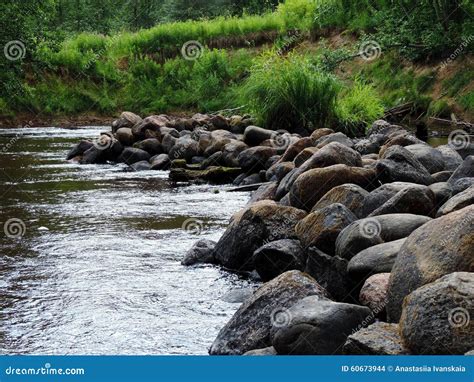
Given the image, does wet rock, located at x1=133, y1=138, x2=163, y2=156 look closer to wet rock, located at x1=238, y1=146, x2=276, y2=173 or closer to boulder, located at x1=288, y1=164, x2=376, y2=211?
wet rock, located at x1=238, y1=146, x2=276, y2=173

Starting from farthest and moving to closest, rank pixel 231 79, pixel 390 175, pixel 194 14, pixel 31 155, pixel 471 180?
pixel 194 14
pixel 231 79
pixel 31 155
pixel 390 175
pixel 471 180

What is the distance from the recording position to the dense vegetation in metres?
14.4

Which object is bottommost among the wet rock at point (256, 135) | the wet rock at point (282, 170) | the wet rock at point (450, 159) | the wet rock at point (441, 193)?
the wet rock at point (256, 135)

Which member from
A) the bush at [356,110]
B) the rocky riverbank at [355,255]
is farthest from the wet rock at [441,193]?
the bush at [356,110]

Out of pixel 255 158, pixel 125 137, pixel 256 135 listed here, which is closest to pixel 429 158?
pixel 255 158

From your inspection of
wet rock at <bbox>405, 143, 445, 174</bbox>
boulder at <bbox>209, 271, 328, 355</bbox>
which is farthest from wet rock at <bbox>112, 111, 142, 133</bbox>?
boulder at <bbox>209, 271, 328, 355</bbox>

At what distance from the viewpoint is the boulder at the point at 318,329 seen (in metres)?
3.84

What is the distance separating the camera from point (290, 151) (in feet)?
33.3

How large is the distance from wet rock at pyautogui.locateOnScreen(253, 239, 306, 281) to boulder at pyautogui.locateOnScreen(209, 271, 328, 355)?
3.48 ft

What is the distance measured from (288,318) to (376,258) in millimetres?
1021

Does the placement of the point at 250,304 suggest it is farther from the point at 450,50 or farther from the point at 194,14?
the point at 194,14

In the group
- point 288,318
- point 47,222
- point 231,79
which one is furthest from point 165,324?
point 231,79

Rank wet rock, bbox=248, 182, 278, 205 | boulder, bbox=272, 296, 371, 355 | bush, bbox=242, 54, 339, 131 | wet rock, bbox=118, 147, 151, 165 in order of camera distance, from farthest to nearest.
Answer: wet rock, bbox=118, 147, 151, 165 < bush, bbox=242, 54, 339, 131 < wet rock, bbox=248, 182, 278, 205 < boulder, bbox=272, 296, 371, 355

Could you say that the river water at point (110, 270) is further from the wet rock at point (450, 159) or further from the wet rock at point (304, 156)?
the wet rock at point (450, 159)
